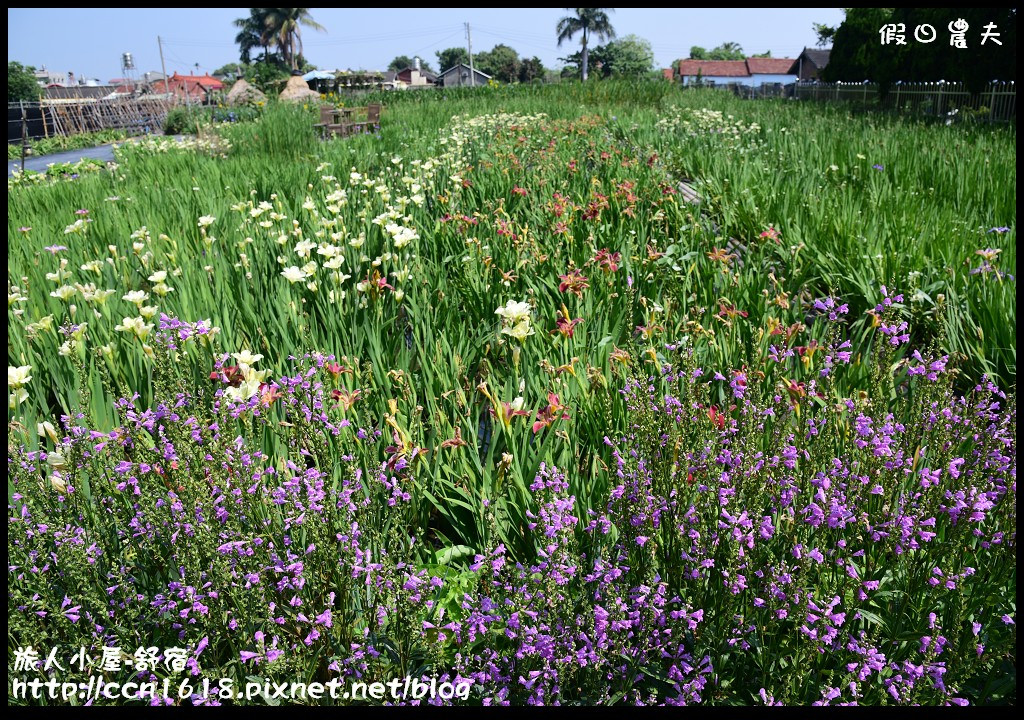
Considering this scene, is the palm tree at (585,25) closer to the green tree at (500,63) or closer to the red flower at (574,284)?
the green tree at (500,63)

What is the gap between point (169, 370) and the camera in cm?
166

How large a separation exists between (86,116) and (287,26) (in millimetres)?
55237

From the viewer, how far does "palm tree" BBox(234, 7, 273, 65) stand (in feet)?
256

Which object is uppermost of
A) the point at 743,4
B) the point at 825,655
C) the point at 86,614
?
the point at 743,4

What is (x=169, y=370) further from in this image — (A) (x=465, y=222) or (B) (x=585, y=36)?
(B) (x=585, y=36)

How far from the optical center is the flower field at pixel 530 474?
1.36 metres

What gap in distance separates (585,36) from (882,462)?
76.4 meters

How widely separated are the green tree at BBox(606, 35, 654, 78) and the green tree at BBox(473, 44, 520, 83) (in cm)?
1271

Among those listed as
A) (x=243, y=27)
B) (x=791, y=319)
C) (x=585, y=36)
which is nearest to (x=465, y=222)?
(x=791, y=319)

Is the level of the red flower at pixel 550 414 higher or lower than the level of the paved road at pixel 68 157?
lower

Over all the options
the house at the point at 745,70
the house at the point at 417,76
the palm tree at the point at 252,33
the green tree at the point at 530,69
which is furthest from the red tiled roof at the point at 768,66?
the palm tree at the point at 252,33

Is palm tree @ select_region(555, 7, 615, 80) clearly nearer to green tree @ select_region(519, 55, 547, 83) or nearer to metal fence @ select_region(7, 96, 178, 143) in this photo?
green tree @ select_region(519, 55, 547, 83)

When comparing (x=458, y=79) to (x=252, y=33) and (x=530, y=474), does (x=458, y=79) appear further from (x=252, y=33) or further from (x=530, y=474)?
(x=530, y=474)

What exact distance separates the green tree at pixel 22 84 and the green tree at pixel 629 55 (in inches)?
2384
